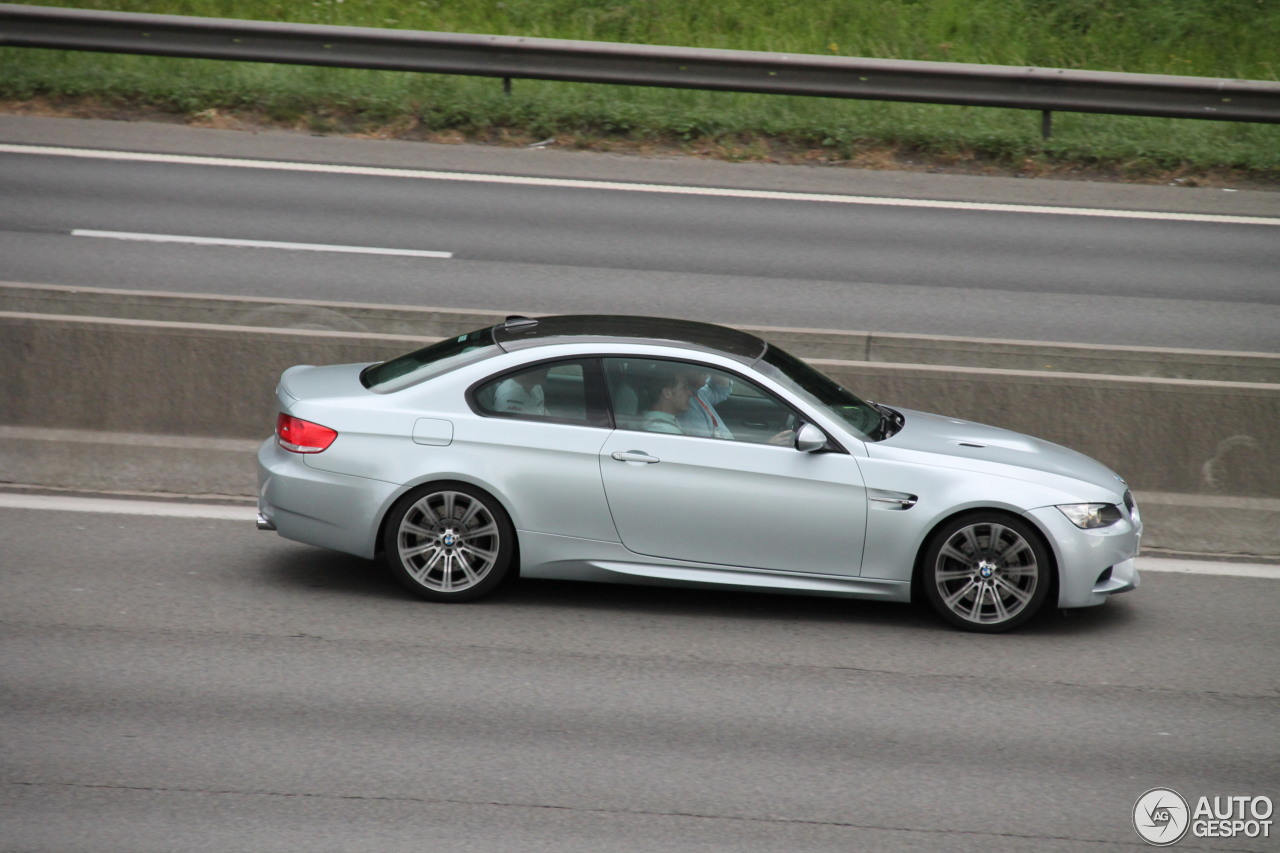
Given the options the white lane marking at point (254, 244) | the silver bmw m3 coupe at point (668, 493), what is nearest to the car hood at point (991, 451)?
the silver bmw m3 coupe at point (668, 493)

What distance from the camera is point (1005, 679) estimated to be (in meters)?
6.38

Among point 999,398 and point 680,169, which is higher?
point 680,169

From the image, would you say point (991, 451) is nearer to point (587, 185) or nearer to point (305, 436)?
point (305, 436)

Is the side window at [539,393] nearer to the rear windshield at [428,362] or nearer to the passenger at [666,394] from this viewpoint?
the rear windshield at [428,362]

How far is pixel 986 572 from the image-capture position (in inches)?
270

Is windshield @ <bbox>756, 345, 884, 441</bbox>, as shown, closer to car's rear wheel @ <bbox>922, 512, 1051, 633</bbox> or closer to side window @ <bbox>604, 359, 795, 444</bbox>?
side window @ <bbox>604, 359, 795, 444</bbox>

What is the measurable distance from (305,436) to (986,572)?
3.53 meters

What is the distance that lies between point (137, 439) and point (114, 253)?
464cm

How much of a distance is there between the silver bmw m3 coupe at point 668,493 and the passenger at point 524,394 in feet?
0.03

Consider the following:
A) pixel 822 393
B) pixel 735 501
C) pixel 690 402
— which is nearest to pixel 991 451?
pixel 822 393

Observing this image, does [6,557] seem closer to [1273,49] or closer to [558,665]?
[558,665]

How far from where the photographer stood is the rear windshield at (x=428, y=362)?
7145 mm

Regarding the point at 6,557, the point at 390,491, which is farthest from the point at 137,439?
the point at 390,491

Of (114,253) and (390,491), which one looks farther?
(114,253)
